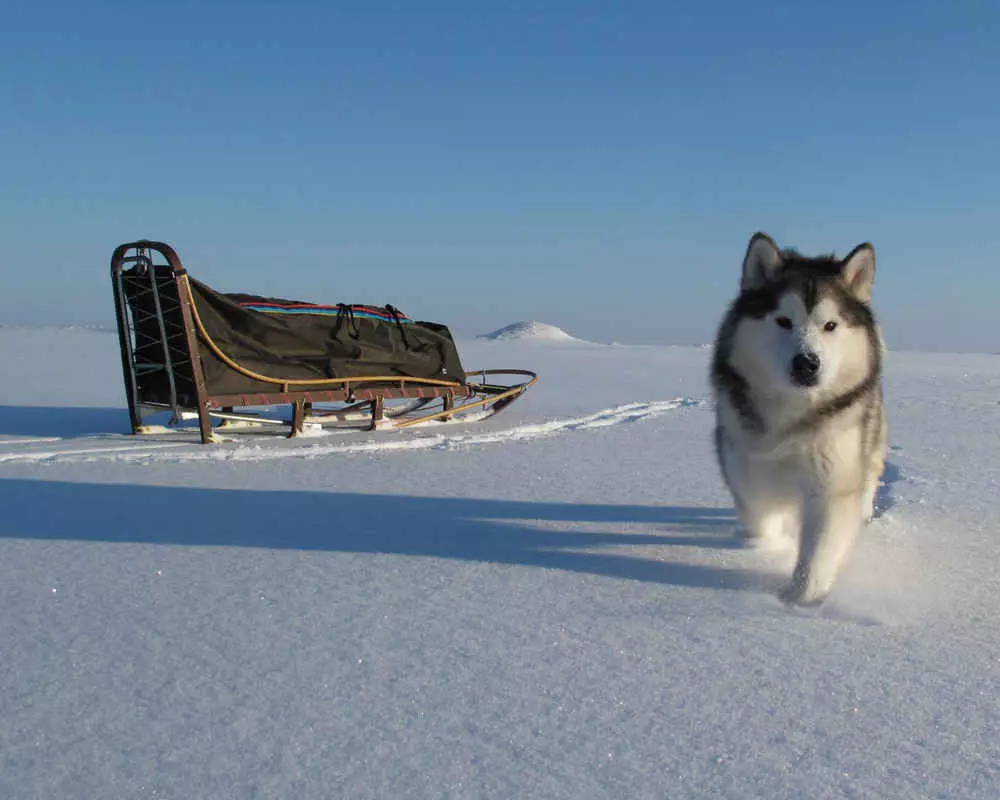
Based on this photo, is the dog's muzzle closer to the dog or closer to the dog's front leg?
the dog

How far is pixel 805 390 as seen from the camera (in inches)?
111

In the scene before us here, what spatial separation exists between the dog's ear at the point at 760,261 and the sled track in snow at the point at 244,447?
3808mm

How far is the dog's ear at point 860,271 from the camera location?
305 centimetres

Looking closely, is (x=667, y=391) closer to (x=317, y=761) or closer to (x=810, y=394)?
(x=810, y=394)

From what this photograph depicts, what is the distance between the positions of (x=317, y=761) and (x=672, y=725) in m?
0.84

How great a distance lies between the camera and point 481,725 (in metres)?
1.90

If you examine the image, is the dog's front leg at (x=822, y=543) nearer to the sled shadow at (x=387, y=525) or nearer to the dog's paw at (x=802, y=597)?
the dog's paw at (x=802, y=597)

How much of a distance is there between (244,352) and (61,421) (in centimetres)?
280

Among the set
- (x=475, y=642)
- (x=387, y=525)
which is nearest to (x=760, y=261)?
(x=475, y=642)

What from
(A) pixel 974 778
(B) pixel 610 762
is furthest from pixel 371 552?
A: (A) pixel 974 778

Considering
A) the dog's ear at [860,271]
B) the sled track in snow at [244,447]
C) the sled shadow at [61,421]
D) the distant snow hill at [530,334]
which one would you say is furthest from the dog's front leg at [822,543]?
the distant snow hill at [530,334]

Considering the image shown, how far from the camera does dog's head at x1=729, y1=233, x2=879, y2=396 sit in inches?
110

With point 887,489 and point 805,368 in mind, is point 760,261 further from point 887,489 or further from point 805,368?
point 887,489

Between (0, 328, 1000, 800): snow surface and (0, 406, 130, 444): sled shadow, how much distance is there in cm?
240
